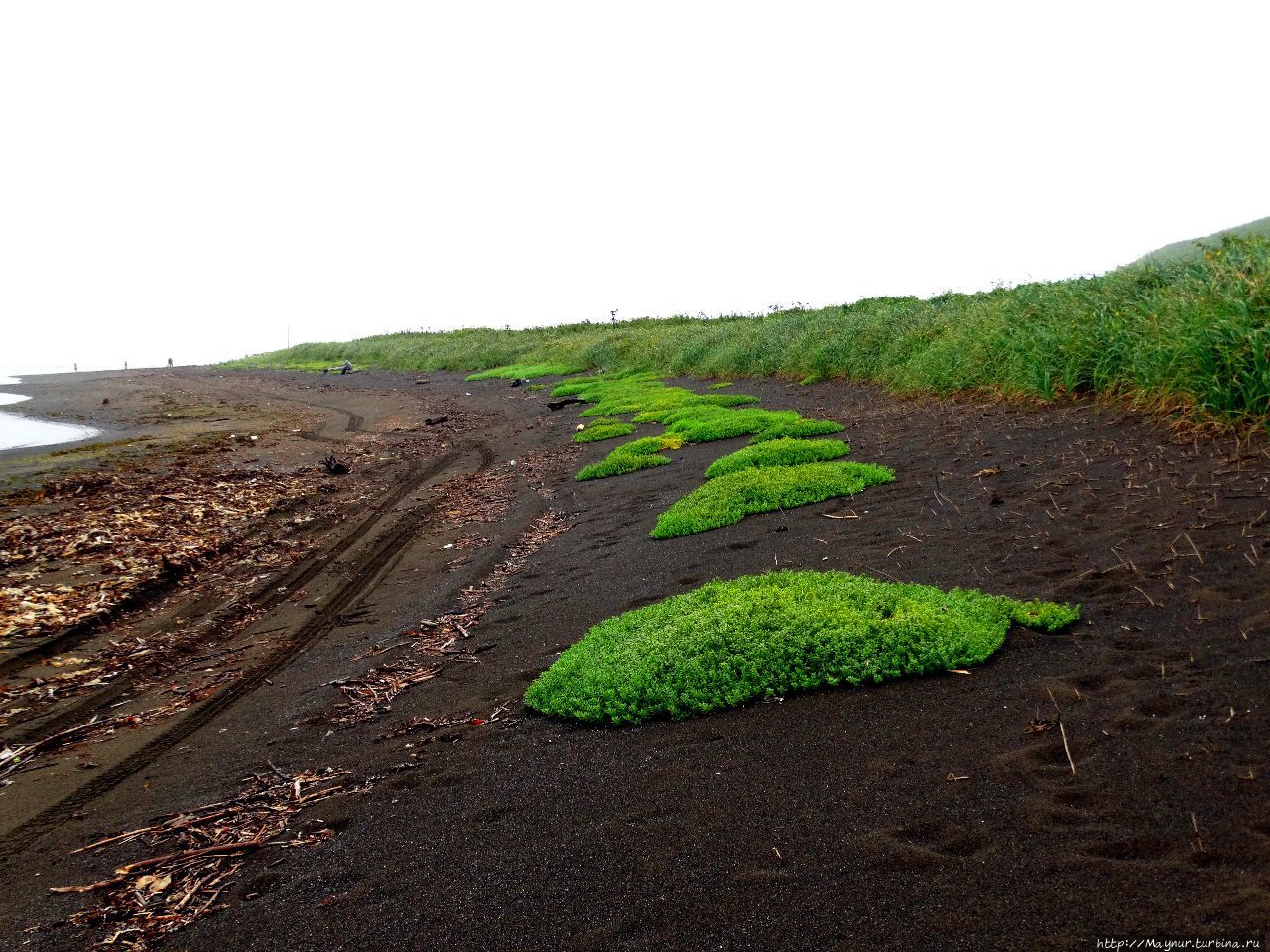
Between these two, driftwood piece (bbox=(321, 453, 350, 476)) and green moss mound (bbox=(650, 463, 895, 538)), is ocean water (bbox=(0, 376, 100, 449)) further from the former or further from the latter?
green moss mound (bbox=(650, 463, 895, 538))

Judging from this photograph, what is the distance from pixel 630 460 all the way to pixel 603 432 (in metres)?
3.68

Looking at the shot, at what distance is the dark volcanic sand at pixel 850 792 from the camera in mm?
2877

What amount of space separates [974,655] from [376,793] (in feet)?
11.3

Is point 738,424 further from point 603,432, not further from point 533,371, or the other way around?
point 533,371

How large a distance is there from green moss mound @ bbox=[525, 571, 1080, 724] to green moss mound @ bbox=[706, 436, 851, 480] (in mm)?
4971

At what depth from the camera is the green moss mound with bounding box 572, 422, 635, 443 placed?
623 inches

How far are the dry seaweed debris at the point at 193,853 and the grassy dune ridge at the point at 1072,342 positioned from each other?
839 cm

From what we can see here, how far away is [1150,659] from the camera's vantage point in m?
4.20

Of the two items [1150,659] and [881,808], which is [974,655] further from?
[881,808]

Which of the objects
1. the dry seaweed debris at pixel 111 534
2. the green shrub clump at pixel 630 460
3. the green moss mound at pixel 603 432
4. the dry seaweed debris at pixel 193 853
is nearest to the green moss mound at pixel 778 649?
the dry seaweed debris at pixel 193 853

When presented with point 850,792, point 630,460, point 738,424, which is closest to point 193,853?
point 850,792

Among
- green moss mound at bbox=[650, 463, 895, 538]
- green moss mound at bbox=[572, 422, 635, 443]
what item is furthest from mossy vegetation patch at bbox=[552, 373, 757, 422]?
green moss mound at bbox=[650, 463, 895, 538]

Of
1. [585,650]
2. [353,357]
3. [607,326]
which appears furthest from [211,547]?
[353,357]

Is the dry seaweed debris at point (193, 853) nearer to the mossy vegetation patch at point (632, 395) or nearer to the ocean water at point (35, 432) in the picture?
the mossy vegetation patch at point (632, 395)
